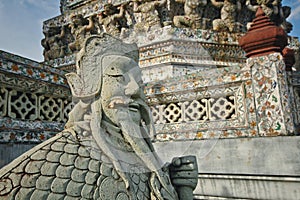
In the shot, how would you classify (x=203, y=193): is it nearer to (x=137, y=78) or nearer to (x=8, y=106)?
(x=137, y=78)

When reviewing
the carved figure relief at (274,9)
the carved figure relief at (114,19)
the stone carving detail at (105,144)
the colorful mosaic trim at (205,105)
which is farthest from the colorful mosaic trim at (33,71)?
the carved figure relief at (274,9)

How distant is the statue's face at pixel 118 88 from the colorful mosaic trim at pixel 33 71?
217 centimetres

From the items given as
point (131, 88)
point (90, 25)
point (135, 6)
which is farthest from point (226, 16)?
point (131, 88)

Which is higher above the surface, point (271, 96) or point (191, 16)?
point (191, 16)

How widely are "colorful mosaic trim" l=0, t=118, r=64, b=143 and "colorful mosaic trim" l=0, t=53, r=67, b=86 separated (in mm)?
625

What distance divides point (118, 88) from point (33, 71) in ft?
8.05

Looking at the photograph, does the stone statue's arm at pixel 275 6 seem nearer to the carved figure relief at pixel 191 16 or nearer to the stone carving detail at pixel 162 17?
the stone carving detail at pixel 162 17

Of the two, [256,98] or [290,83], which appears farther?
[290,83]

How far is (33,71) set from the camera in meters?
4.06

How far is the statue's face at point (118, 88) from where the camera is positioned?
2053mm

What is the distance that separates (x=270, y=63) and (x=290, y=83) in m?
0.63

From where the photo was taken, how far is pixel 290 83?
4.22 metres

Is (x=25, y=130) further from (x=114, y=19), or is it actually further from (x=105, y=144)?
(x=114, y=19)

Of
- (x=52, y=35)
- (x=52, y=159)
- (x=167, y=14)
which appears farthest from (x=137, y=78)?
(x=52, y=35)
